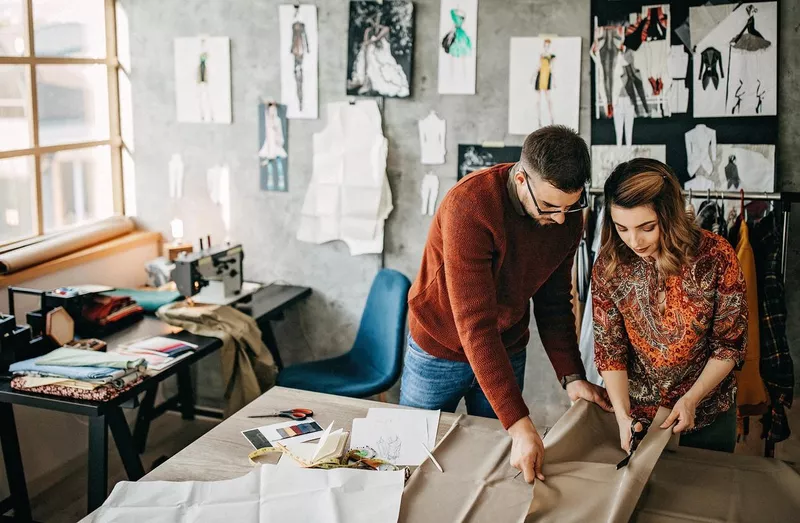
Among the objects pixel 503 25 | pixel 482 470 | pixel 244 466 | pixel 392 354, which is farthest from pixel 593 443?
pixel 503 25

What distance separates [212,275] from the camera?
3.67 meters

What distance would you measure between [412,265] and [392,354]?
1.88 feet

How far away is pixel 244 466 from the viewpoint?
205cm

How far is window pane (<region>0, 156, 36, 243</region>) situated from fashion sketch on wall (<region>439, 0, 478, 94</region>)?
1.96m

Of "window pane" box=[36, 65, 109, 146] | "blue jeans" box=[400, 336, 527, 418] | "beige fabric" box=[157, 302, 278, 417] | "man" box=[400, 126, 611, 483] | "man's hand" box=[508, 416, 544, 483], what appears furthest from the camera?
"window pane" box=[36, 65, 109, 146]

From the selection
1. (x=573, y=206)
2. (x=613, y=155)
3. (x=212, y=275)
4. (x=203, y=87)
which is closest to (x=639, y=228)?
(x=573, y=206)

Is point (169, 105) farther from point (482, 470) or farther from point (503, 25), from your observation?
point (482, 470)

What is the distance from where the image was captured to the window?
144 inches

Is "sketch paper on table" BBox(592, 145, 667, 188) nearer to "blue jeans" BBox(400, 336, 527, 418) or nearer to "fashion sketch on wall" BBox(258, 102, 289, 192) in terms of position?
"blue jeans" BBox(400, 336, 527, 418)

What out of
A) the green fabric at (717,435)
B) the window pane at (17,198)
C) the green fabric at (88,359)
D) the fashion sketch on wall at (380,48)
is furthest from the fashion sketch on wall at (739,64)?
the window pane at (17,198)

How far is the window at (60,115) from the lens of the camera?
3.65 m

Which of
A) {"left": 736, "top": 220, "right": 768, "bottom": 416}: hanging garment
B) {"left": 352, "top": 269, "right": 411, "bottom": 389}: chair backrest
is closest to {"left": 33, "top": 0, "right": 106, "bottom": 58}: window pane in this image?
{"left": 352, "top": 269, "right": 411, "bottom": 389}: chair backrest

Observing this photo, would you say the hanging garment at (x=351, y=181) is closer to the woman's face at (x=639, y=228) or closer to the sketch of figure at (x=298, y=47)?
the sketch of figure at (x=298, y=47)

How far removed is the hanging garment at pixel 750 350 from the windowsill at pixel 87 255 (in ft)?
9.48
